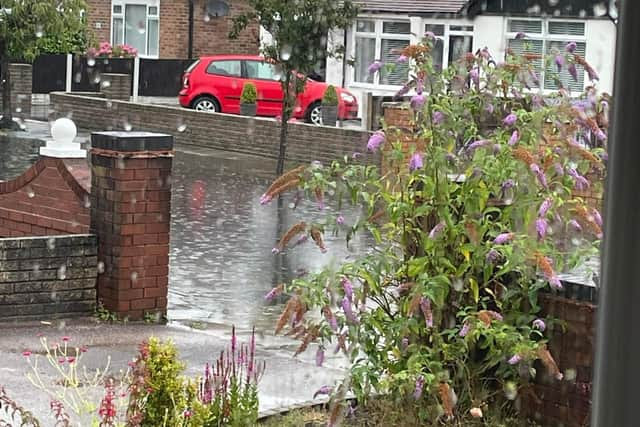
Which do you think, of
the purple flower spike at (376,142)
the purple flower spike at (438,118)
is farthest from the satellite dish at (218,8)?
the purple flower spike at (438,118)

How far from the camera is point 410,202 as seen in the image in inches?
231

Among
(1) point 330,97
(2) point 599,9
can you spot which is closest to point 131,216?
(1) point 330,97

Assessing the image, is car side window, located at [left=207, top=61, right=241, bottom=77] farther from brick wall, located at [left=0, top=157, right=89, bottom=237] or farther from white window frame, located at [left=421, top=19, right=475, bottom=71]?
brick wall, located at [left=0, top=157, right=89, bottom=237]

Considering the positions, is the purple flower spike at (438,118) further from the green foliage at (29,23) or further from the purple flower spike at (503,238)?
the green foliage at (29,23)

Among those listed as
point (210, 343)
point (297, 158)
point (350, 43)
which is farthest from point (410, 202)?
point (350, 43)

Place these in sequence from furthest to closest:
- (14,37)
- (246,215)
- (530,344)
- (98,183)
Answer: (14,37)
(246,215)
(98,183)
(530,344)

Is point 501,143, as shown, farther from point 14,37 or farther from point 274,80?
point 274,80

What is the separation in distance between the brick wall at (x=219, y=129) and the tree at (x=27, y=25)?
1669 mm

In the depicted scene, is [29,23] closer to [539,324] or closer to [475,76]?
[475,76]

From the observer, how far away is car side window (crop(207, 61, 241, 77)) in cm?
3241

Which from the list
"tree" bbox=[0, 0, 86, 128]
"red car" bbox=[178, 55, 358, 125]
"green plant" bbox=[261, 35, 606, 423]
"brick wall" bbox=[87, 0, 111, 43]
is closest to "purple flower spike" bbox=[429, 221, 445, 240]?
"green plant" bbox=[261, 35, 606, 423]

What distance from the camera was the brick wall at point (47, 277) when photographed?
871cm

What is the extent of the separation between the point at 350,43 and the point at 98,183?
29.2m

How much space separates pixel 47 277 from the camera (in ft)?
29.0
